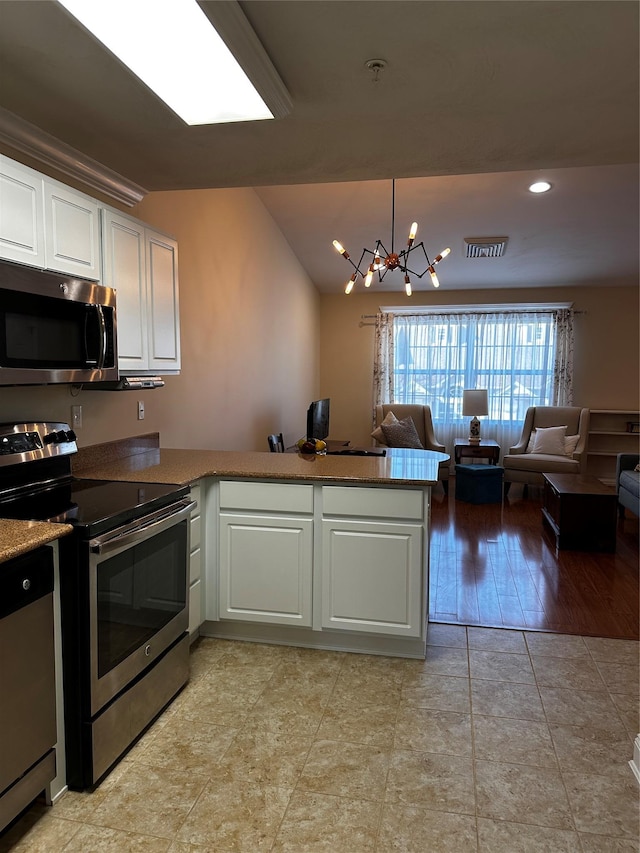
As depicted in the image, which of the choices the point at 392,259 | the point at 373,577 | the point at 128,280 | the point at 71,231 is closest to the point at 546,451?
the point at 392,259

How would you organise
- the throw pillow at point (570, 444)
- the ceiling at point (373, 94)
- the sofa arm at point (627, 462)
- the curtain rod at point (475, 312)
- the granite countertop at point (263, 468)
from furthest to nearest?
the curtain rod at point (475, 312) < the throw pillow at point (570, 444) < the sofa arm at point (627, 462) < the granite countertop at point (263, 468) < the ceiling at point (373, 94)

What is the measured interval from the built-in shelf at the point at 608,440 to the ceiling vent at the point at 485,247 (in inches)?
89.3

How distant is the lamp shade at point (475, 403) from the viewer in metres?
6.90

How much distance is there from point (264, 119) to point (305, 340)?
15.7 feet

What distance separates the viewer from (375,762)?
1956 mm

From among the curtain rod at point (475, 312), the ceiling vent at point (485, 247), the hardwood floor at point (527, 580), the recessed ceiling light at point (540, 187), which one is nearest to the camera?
the hardwood floor at point (527, 580)

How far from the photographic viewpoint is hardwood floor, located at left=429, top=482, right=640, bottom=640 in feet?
10.3

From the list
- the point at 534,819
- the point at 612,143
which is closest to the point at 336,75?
the point at 612,143

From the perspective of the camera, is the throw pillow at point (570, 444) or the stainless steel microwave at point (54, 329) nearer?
the stainless steel microwave at point (54, 329)

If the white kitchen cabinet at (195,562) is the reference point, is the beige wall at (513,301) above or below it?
above

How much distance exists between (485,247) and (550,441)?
2.34 m

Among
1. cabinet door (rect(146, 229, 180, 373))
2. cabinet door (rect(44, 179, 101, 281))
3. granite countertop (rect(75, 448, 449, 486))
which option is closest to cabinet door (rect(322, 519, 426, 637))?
granite countertop (rect(75, 448, 449, 486))

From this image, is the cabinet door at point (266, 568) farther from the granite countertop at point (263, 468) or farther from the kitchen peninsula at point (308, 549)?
the granite countertop at point (263, 468)

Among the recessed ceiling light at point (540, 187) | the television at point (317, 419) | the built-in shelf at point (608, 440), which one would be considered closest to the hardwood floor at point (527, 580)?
the television at point (317, 419)
